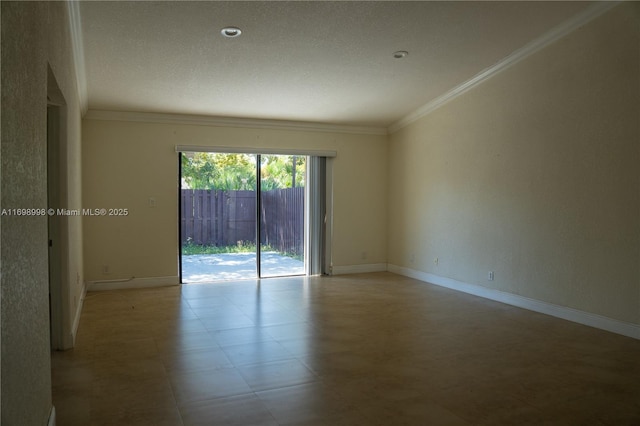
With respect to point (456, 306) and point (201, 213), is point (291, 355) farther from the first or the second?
point (201, 213)

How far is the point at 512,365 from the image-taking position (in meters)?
3.27

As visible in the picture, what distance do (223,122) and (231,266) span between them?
2.28 meters

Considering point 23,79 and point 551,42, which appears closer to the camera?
point 23,79

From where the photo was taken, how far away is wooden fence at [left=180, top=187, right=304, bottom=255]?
6.65 meters

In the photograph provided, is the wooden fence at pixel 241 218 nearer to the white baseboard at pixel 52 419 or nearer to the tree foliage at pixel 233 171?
the tree foliage at pixel 233 171

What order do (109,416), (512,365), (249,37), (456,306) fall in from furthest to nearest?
(456,306)
(249,37)
(512,365)
(109,416)

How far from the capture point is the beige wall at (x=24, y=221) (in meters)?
1.40

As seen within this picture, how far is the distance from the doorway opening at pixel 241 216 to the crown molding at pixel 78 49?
6.01ft

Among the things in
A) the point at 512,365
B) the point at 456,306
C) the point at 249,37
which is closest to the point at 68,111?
the point at 249,37

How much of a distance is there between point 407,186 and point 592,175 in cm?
312

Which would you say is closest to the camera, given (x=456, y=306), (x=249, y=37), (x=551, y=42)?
(x=249, y=37)

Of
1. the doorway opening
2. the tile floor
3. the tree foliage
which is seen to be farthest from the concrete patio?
the tile floor

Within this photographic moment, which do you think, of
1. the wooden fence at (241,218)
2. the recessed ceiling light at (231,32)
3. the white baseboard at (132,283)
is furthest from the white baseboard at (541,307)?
the recessed ceiling light at (231,32)

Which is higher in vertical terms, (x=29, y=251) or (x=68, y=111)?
(x=68, y=111)
